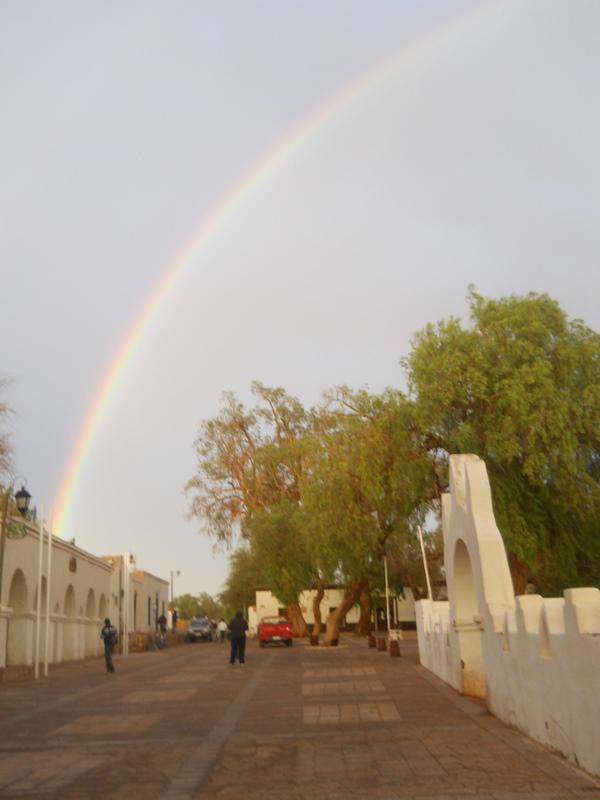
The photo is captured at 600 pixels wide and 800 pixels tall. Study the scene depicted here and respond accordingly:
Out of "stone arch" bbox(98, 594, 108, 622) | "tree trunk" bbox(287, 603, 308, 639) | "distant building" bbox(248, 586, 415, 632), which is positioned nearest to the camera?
"stone arch" bbox(98, 594, 108, 622)

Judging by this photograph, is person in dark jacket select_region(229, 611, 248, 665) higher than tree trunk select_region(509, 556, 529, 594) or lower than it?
lower

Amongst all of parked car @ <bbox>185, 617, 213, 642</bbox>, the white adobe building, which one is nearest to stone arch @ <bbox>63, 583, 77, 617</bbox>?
the white adobe building

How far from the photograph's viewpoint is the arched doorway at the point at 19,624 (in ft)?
93.9

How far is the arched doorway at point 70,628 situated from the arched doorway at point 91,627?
185 centimetres

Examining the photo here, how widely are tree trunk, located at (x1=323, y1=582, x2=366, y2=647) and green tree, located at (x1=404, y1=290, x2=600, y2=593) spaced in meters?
14.2

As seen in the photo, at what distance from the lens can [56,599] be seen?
34.6m

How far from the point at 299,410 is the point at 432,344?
22906 millimetres

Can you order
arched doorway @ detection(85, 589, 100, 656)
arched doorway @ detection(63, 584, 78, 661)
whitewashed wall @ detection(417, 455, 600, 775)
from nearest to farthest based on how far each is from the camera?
whitewashed wall @ detection(417, 455, 600, 775)
arched doorway @ detection(63, 584, 78, 661)
arched doorway @ detection(85, 589, 100, 656)

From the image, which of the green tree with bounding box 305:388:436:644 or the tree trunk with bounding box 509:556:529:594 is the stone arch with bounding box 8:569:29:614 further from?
the tree trunk with bounding box 509:556:529:594

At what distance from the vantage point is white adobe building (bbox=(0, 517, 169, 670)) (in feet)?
91.0

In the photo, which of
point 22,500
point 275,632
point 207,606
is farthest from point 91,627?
point 207,606

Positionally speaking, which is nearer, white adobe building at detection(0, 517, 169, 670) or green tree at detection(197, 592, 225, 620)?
white adobe building at detection(0, 517, 169, 670)

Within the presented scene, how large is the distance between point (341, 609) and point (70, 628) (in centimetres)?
1193

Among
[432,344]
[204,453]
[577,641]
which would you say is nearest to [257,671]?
[432,344]
